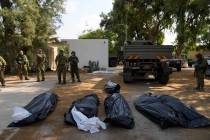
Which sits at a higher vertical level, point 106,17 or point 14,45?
point 106,17

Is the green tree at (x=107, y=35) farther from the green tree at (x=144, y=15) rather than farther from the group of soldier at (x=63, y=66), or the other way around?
the group of soldier at (x=63, y=66)

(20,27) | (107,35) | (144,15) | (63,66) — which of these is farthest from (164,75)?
(107,35)

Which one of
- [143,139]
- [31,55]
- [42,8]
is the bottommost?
[143,139]

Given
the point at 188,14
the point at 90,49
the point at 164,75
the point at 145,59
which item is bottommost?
the point at 164,75

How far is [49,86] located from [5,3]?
38.7 ft

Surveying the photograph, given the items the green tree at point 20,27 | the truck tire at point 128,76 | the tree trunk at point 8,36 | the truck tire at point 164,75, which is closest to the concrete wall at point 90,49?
the green tree at point 20,27

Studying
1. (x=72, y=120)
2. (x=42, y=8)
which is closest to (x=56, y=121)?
(x=72, y=120)

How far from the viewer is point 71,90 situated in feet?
57.1

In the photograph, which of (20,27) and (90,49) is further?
(90,49)

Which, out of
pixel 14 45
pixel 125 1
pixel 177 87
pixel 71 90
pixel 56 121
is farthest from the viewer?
pixel 125 1

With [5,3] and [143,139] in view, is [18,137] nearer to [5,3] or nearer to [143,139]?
[143,139]

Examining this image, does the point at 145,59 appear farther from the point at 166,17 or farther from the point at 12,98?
the point at 166,17

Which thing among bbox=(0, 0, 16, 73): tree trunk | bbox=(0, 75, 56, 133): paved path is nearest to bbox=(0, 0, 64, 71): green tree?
bbox=(0, 0, 16, 73): tree trunk

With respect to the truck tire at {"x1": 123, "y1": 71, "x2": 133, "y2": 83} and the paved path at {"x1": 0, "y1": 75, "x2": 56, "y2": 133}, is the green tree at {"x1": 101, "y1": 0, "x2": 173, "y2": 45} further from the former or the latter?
the paved path at {"x1": 0, "y1": 75, "x2": 56, "y2": 133}
